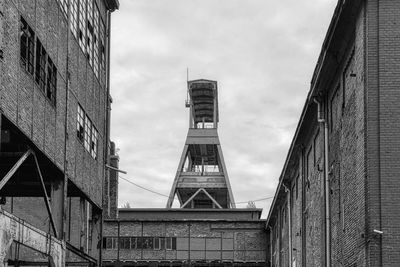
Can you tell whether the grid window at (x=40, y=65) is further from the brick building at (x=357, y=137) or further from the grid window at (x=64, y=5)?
the brick building at (x=357, y=137)

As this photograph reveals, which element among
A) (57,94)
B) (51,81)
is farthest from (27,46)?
(57,94)

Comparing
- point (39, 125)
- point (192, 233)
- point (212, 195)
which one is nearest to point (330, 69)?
point (39, 125)

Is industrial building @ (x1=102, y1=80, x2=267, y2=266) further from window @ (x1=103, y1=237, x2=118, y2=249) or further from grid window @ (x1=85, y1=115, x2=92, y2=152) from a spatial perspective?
grid window @ (x1=85, y1=115, x2=92, y2=152)

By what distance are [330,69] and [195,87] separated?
38238mm

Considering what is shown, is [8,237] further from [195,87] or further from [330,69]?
[195,87]

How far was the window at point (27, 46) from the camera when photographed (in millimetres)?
21973

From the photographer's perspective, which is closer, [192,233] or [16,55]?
[16,55]

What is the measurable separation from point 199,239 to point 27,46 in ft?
114

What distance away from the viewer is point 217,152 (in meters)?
66.2

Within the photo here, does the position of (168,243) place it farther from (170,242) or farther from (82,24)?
(82,24)

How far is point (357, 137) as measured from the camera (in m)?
20.5

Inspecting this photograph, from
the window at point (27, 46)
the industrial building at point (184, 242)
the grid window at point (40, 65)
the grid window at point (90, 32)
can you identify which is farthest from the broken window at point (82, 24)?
the industrial building at point (184, 242)

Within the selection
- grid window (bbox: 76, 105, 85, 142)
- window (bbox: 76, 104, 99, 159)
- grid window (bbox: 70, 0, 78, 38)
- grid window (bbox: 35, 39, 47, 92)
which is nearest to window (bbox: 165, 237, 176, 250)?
window (bbox: 76, 104, 99, 159)

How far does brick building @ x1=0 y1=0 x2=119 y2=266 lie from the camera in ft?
68.7
